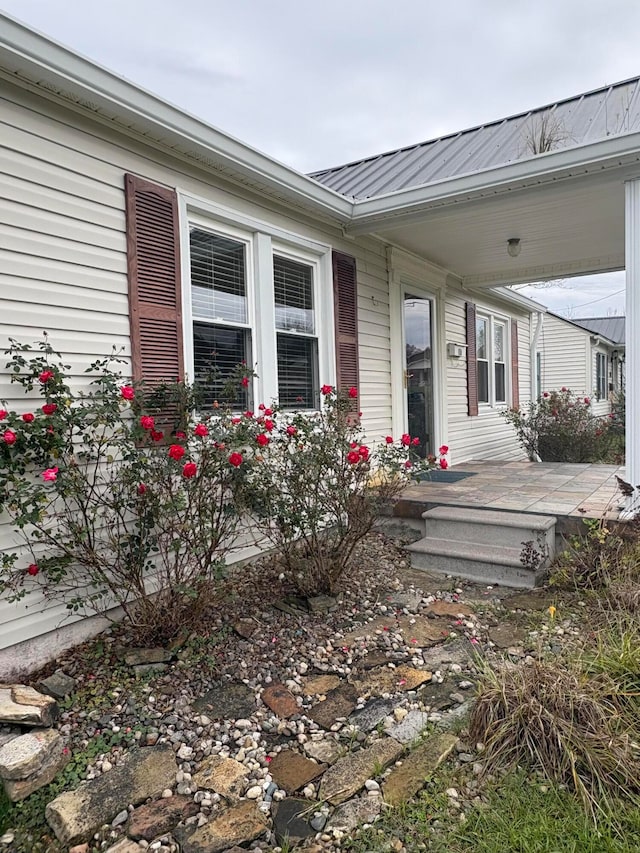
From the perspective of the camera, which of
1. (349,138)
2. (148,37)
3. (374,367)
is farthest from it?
(349,138)

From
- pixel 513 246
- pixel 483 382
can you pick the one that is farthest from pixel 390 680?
pixel 483 382

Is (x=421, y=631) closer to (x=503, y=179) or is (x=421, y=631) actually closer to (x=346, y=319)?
(x=346, y=319)

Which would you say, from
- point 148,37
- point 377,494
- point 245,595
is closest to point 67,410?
point 245,595

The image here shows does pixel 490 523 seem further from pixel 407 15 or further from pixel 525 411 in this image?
pixel 525 411

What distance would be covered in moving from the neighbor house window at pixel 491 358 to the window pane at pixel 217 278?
5.10 m

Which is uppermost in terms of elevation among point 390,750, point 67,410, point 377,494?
point 67,410

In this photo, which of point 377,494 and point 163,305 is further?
point 377,494

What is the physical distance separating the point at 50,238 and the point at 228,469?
1513 mm

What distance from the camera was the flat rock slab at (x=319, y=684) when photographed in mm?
2553

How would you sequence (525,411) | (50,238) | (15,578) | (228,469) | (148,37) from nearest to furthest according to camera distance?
(15,578) < (50,238) < (228,469) < (148,37) < (525,411)

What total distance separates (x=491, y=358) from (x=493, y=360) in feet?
0.28

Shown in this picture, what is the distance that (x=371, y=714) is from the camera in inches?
92.3

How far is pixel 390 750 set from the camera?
2.06 meters

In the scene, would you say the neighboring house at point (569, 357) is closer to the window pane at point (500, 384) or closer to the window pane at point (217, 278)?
the window pane at point (500, 384)
